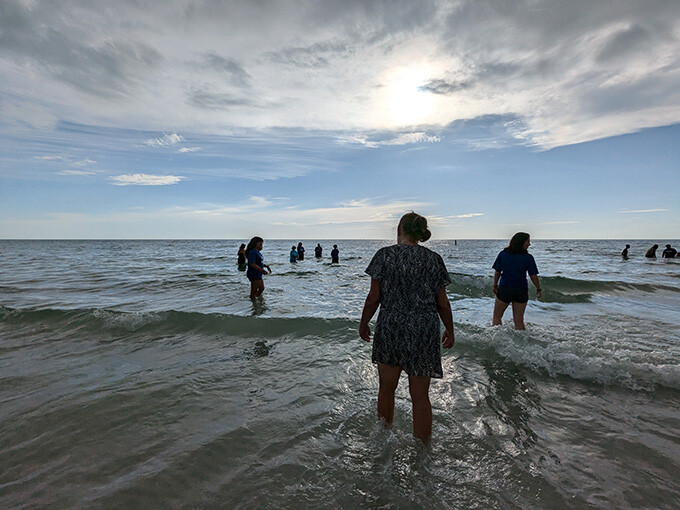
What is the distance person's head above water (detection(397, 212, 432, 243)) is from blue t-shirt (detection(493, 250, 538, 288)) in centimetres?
408

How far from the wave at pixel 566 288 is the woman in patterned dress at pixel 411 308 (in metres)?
10.3

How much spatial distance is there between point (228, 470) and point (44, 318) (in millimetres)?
8629

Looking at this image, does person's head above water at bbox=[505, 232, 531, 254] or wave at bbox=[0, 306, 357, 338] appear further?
wave at bbox=[0, 306, 357, 338]

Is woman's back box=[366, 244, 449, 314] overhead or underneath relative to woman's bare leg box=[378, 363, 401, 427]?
overhead

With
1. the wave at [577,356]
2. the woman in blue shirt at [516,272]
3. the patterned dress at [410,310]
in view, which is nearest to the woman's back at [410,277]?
the patterned dress at [410,310]

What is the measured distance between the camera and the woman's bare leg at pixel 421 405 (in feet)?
9.73

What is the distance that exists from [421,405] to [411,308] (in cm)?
96

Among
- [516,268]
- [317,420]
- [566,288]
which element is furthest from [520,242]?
[566,288]

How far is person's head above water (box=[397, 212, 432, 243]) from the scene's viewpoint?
9.99 ft

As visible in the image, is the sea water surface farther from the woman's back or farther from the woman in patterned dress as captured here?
the woman's back

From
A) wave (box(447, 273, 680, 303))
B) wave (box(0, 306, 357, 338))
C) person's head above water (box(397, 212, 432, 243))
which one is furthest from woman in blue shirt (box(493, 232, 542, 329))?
wave (box(447, 273, 680, 303))

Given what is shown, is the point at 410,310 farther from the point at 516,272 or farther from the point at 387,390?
the point at 516,272

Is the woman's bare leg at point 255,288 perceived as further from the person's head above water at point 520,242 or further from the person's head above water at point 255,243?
the person's head above water at point 520,242

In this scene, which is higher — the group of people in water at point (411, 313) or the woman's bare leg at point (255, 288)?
the group of people in water at point (411, 313)
